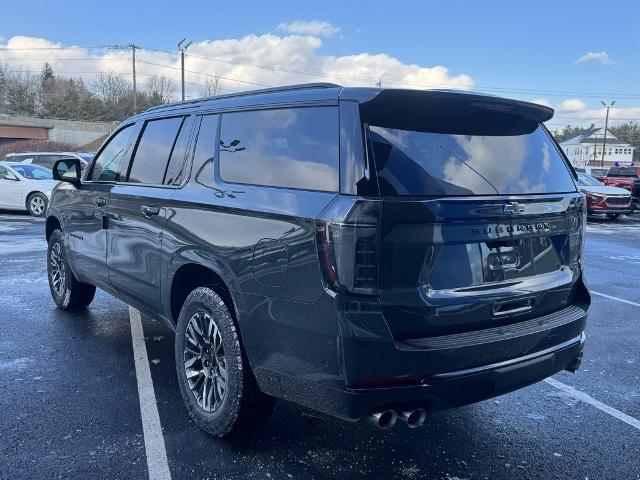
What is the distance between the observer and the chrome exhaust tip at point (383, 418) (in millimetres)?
2535

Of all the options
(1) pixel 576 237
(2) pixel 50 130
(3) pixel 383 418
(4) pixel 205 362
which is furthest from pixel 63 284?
(2) pixel 50 130

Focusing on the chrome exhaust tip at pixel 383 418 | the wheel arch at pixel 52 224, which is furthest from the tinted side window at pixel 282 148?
the wheel arch at pixel 52 224

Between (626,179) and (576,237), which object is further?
(626,179)

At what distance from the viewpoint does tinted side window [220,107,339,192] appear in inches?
107

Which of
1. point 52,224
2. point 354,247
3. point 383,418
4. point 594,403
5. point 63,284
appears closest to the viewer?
point 354,247

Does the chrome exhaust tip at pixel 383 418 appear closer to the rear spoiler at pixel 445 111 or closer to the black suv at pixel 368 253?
the black suv at pixel 368 253

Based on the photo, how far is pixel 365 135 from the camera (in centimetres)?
260

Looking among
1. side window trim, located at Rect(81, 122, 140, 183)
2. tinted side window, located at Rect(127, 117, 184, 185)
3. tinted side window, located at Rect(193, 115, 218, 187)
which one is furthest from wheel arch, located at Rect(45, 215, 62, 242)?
tinted side window, located at Rect(193, 115, 218, 187)

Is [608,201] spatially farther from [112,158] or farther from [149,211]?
[149,211]

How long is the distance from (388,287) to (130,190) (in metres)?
2.55

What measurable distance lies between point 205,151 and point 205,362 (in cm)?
131

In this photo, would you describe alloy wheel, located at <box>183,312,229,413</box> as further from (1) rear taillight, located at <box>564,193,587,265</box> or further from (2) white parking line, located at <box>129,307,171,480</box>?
(1) rear taillight, located at <box>564,193,587,265</box>

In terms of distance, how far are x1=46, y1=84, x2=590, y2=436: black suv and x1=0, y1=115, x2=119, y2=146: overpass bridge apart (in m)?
76.7

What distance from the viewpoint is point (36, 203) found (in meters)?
15.3
